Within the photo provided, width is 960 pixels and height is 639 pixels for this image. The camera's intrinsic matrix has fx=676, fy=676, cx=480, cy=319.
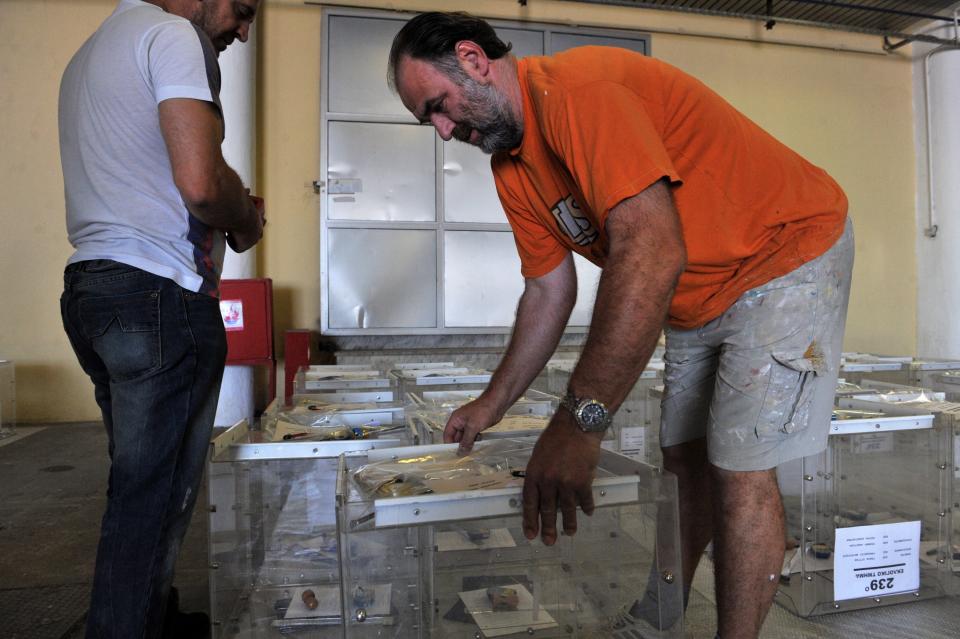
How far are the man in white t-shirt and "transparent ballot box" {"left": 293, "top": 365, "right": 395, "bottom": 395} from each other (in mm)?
1155

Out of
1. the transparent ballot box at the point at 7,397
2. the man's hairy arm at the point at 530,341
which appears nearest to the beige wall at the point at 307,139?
Result: the transparent ballot box at the point at 7,397

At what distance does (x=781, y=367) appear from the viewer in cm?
108

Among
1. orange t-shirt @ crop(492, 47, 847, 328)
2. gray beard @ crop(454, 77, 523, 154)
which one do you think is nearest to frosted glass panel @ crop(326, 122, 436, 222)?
orange t-shirt @ crop(492, 47, 847, 328)

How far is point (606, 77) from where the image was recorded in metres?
0.95

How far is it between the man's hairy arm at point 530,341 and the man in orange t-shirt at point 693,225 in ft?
0.05

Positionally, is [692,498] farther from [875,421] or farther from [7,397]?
[7,397]

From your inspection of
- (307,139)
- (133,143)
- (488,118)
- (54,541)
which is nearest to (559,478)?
(488,118)

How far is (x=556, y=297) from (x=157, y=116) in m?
0.78

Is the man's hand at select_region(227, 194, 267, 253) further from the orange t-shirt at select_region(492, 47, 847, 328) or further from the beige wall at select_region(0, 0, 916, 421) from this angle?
the beige wall at select_region(0, 0, 916, 421)

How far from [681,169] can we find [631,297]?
304 millimetres

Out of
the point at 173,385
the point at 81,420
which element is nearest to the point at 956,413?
the point at 173,385

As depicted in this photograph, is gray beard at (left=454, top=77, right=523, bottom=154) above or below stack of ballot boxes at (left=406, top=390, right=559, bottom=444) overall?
above

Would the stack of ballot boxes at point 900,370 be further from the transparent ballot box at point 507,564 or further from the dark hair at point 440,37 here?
the dark hair at point 440,37

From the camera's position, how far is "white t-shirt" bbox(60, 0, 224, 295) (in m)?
1.10
